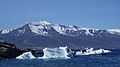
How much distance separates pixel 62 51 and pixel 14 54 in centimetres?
2035

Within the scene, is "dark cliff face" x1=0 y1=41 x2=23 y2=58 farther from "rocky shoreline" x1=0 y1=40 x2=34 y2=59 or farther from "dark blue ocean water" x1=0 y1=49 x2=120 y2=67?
"dark blue ocean water" x1=0 y1=49 x2=120 y2=67

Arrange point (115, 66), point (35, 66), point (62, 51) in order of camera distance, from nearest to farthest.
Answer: point (115, 66) → point (35, 66) → point (62, 51)

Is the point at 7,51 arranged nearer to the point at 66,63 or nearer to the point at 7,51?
the point at 7,51

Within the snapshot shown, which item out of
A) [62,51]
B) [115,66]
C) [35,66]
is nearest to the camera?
[115,66]

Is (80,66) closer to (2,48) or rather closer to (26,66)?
(26,66)

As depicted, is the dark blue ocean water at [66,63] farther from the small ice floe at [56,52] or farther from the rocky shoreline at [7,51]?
the rocky shoreline at [7,51]

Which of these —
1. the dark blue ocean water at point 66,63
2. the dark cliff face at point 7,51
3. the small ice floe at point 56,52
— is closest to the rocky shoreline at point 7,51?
the dark cliff face at point 7,51

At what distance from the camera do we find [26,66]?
244ft

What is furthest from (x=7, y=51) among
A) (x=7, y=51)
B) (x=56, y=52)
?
(x=56, y=52)

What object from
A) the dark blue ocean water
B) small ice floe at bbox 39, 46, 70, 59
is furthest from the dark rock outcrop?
the dark blue ocean water

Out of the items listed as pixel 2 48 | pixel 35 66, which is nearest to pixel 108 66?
pixel 35 66

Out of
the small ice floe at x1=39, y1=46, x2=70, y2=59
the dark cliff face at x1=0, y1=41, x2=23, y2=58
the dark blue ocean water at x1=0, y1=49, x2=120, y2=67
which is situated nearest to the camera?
the dark blue ocean water at x1=0, y1=49, x2=120, y2=67

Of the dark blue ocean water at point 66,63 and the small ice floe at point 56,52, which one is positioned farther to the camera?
the small ice floe at point 56,52

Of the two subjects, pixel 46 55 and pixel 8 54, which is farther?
pixel 8 54
